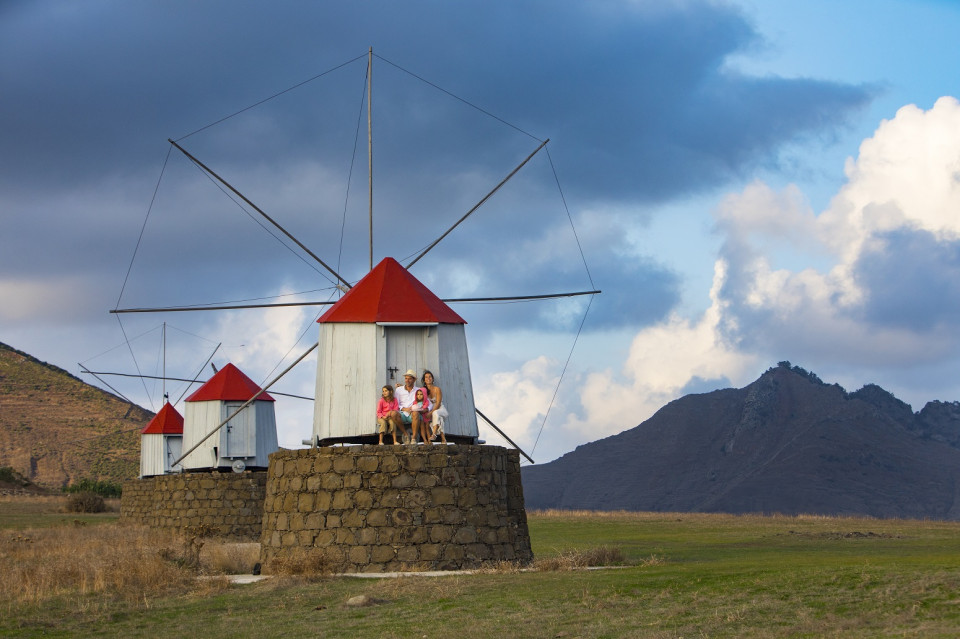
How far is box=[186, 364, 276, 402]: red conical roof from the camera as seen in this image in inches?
1473

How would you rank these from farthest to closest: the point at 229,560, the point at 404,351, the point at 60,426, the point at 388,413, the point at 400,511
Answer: the point at 60,426 < the point at 229,560 < the point at 404,351 < the point at 388,413 < the point at 400,511

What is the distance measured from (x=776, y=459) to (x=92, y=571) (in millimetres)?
109320

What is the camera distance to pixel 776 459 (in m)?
120

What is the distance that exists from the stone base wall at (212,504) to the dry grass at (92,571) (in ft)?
26.3

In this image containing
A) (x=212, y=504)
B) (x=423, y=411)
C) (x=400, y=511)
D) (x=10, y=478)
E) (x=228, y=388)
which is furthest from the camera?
(x=10, y=478)

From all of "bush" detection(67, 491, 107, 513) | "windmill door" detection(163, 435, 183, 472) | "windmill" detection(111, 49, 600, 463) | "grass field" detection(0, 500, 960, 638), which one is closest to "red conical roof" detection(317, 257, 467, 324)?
"windmill" detection(111, 49, 600, 463)

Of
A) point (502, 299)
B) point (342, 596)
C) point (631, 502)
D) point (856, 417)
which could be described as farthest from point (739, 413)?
point (342, 596)

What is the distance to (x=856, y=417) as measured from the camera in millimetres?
130250

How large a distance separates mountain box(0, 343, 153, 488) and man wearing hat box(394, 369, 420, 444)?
67.5m

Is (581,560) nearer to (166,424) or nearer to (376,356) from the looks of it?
(376,356)

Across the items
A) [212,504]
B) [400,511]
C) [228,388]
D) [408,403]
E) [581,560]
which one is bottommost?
[581,560]

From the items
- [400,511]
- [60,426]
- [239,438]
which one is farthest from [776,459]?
[400,511]

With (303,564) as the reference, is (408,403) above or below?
above

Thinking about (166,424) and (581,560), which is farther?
(166,424)
